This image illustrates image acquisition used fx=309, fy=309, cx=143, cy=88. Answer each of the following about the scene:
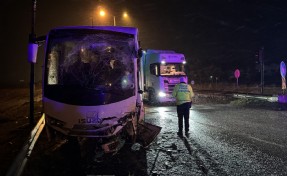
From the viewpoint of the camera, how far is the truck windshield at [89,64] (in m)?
7.47

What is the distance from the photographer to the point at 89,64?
7.83 metres

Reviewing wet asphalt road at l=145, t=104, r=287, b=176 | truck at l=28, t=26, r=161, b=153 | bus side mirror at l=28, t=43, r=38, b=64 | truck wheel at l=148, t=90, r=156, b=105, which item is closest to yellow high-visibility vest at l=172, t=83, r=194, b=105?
wet asphalt road at l=145, t=104, r=287, b=176

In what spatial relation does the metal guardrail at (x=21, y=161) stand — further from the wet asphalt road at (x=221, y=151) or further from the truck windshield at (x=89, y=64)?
the wet asphalt road at (x=221, y=151)

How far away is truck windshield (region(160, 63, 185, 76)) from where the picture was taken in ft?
67.1

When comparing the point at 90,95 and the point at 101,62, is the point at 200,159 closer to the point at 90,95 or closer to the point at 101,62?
the point at 90,95

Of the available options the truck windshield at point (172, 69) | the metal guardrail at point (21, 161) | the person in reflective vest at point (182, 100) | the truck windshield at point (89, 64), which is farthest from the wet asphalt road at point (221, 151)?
the truck windshield at point (172, 69)

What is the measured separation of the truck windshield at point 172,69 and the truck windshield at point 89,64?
40.4ft

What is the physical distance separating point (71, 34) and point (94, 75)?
1208mm

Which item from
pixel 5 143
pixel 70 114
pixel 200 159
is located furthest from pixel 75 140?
pixel 200 159

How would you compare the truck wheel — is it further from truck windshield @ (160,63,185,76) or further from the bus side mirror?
the bus side mirror

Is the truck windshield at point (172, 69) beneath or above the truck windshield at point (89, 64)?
above

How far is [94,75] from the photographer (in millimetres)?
7684

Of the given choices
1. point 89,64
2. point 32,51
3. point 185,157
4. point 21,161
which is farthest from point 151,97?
point 21,161

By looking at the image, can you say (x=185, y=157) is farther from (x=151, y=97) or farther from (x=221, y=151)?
(x=151, y=97)
